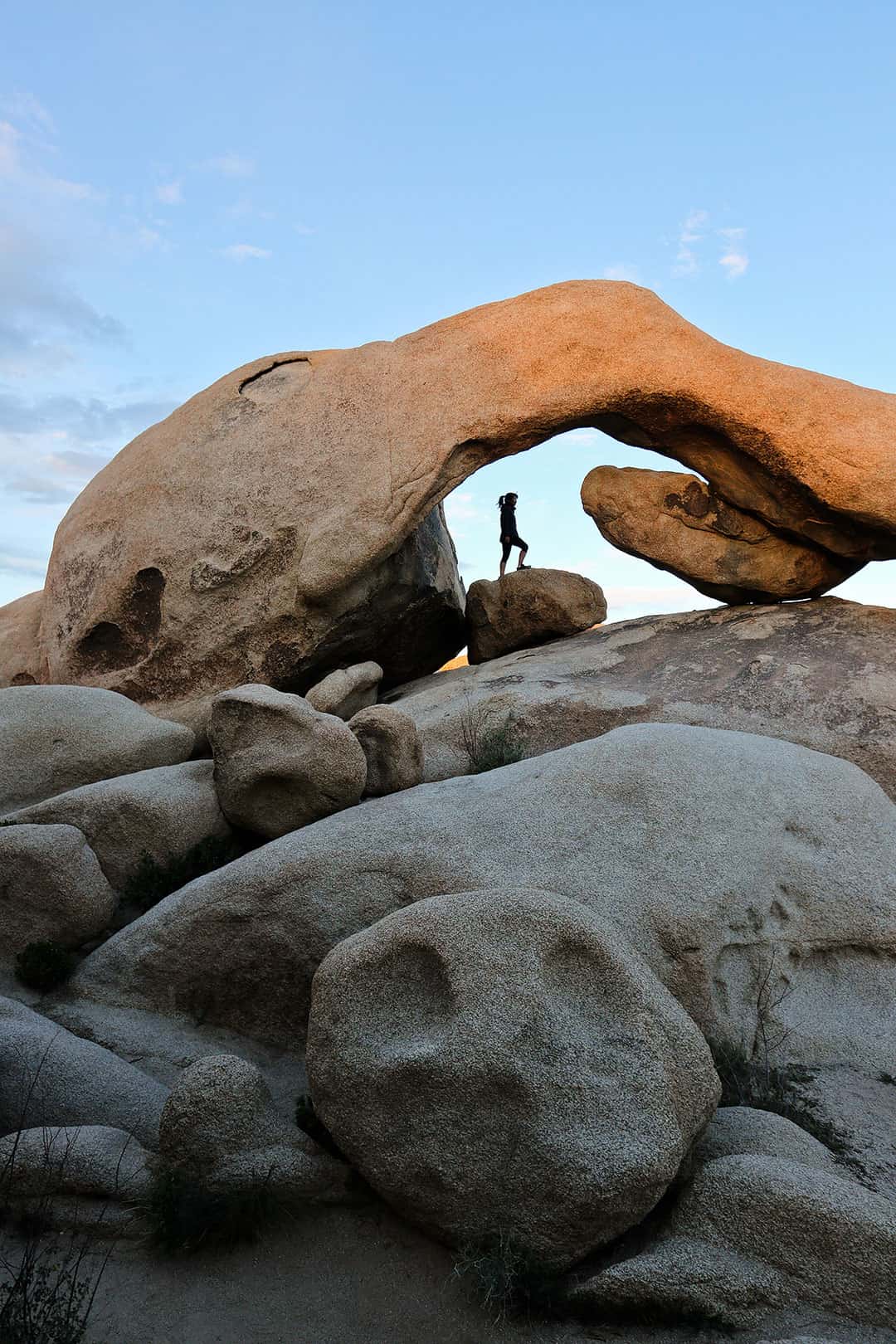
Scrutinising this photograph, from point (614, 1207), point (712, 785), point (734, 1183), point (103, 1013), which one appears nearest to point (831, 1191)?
point (734, 1183)

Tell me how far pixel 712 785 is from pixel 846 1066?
79.3 inches

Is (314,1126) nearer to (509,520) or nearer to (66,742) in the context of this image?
(66,742)

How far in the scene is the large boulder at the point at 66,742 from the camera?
9.48 m

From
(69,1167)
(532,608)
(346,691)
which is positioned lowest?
(69,1167)

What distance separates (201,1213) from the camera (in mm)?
4871

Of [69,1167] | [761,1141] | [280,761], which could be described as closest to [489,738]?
[280,761]

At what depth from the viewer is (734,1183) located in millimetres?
4676

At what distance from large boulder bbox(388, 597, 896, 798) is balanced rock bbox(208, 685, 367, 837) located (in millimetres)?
1754

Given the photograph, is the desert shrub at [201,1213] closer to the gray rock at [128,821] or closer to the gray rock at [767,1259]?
the gray rock at [767,1259]

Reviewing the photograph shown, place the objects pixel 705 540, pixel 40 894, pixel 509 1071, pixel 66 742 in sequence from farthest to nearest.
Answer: pixel 705 540
pixel 66 742
pixel 40 894
pixel 509 1071

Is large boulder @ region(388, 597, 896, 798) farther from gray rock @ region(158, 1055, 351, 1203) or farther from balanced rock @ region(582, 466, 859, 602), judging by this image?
gray rock @ region(158, 1055, 351, 1203)

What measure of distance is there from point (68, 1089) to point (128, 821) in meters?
2.79

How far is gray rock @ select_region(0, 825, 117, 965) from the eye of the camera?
748cm

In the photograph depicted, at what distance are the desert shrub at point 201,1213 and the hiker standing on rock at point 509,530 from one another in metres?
10.3
